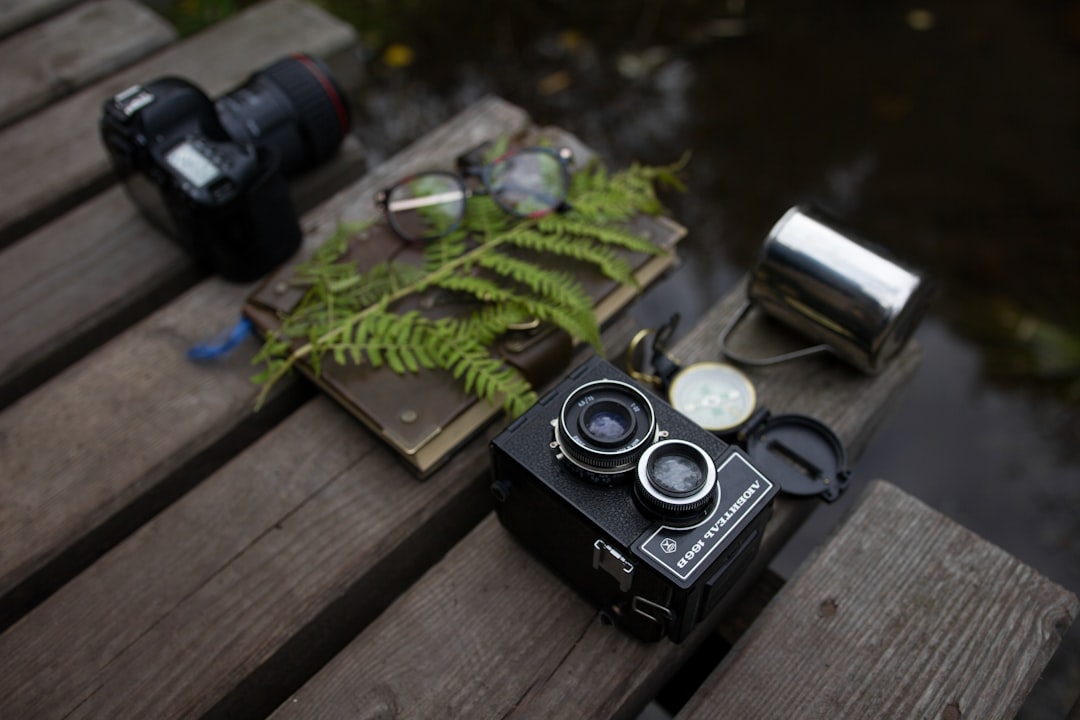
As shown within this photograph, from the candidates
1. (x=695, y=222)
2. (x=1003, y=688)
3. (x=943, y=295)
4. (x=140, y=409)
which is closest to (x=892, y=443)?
(x=943, y=295)

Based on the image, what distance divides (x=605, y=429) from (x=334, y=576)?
1.77 ft

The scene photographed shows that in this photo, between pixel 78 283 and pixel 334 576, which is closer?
pixel 334 576

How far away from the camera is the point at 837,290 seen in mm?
1497

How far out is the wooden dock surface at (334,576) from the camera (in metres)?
1.28

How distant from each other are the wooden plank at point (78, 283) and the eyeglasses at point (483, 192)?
1.66 feet

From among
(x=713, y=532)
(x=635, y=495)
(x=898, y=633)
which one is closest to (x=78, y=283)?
(x=635, y=495)

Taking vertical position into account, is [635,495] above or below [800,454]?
above

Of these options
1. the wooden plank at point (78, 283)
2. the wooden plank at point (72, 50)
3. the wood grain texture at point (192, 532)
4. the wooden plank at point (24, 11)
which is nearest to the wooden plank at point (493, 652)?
the wood grain texture at point (192, 532)

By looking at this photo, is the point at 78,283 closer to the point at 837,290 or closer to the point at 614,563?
the point at 614,563

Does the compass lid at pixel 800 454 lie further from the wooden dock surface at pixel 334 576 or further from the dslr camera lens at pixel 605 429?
the dslr camera lens at pixel 605 429

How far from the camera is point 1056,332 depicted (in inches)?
99.3

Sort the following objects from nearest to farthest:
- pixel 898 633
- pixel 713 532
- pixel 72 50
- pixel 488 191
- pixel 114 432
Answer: pixel 713 532 → pixel 898 633 → pixel 114 432 → pixel 488 191 → pixel 72 50

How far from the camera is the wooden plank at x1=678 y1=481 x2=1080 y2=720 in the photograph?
125 centimetres

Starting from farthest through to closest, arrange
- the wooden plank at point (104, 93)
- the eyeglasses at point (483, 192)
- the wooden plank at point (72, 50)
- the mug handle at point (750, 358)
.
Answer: the wooden plank at point (72, 50) → the wooden plank at point (104, 93) → the eyeglasses at point (483, 192) → the mug handle at point (750, 358)
